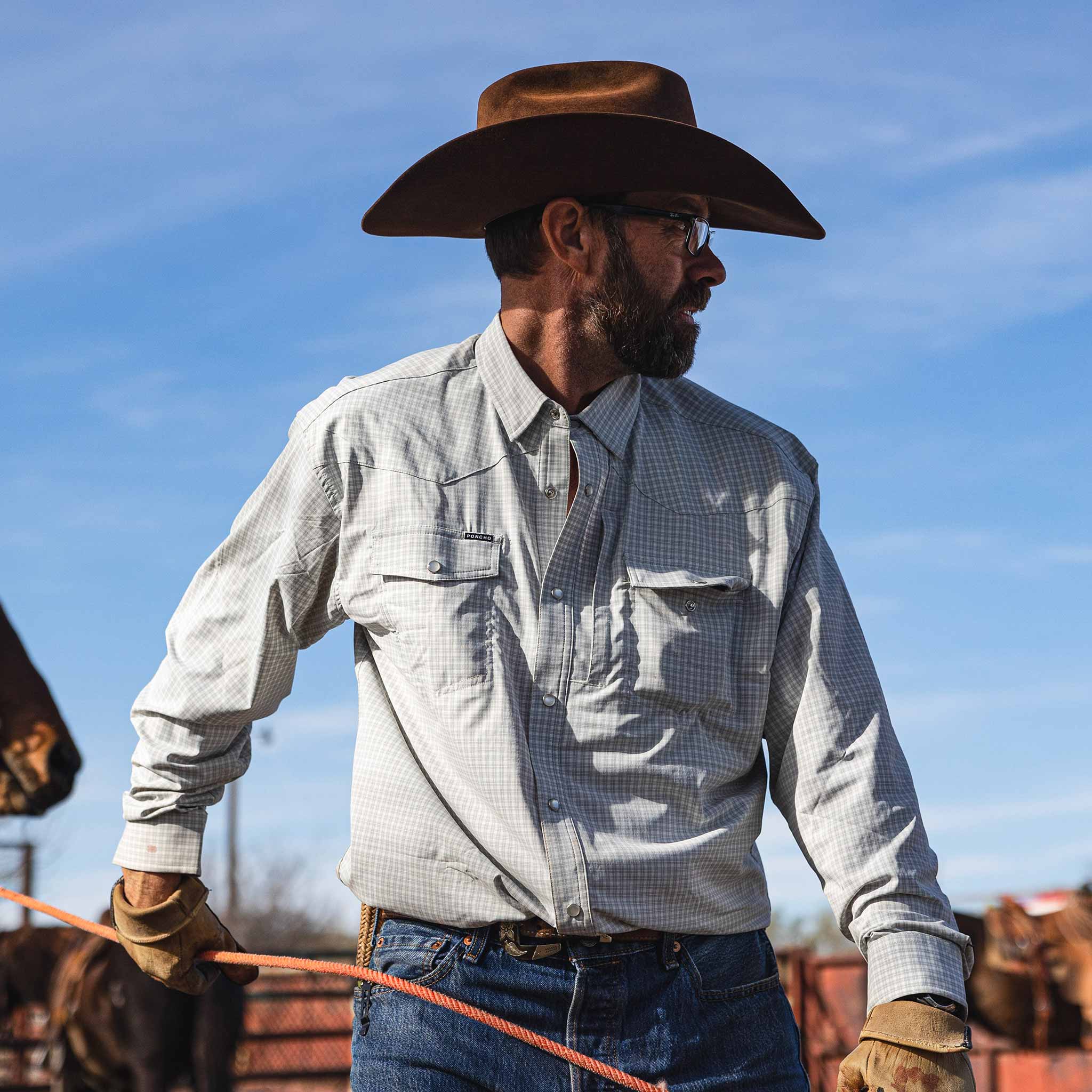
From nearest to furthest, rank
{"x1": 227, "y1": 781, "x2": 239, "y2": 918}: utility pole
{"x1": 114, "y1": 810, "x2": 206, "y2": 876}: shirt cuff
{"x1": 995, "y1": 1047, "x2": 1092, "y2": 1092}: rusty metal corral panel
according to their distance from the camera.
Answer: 1. {"x1": 114, "y1": 810, "x2": 206, "y2": 876}: shirt cuff
2. {"x1": 995, "y1": 1047, "x2": 1092, "y2": 1092}: rusty metal corral panel
3. {"x1": 227, "y1": 781, "x2": 239, "y2": 918}: utility pole

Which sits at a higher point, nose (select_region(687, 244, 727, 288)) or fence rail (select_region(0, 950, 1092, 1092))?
nose (select_region(687, 244, 727, 288))

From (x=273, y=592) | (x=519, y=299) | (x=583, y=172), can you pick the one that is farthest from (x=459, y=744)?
(x=583, y=172)

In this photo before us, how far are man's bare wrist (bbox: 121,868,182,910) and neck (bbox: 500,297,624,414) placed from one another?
1079 mm

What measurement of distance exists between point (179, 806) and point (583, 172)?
4.37 feet

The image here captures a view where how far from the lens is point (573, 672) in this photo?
7.35ft

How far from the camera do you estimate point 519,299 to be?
261 centimetres

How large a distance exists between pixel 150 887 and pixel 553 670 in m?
0.82

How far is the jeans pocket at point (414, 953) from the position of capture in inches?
85.9

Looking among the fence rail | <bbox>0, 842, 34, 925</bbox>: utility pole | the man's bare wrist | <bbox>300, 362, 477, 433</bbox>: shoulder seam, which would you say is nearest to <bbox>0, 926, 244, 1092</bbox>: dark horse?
the fence rail

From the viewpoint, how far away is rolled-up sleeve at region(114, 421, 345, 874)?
240 cm

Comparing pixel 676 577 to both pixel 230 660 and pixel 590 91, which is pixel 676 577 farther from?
pixel 590 91

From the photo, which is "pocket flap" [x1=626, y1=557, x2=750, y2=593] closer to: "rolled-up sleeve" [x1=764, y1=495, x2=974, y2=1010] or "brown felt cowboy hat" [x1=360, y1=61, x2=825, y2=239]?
"rolled-up sleeve" [x1=764, y1=495, x2=974, y2=1010]

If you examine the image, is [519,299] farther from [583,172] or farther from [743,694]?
[743,694]

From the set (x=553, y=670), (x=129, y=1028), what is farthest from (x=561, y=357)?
(x=129, y=1028)
